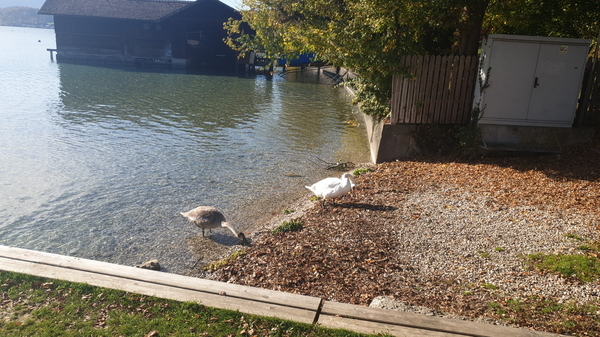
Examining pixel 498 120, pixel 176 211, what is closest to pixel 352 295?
pixel 176 211

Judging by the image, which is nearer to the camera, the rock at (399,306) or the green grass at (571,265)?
the rock at (399,306)

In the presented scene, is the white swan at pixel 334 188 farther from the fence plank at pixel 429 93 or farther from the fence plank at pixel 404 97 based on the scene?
the fence plank at pixel 429 93

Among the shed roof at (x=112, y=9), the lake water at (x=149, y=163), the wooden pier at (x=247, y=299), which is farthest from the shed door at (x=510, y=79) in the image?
the shed roof at (x=112, y=9)

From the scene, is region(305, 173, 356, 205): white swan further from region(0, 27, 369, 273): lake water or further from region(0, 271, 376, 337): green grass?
region(0, 271, 376, 337): green grass

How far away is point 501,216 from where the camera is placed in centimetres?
802

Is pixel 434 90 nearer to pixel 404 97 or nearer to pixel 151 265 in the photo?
pixel 404 97

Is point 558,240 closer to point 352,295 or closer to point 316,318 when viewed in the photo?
point 352,295

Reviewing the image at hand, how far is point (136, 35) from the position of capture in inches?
2104

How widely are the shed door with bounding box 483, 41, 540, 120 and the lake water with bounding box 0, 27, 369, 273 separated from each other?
471 centimetres

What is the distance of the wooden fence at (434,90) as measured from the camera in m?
12.3

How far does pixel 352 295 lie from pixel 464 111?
8701 millimetres

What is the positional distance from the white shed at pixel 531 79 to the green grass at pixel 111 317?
929cm

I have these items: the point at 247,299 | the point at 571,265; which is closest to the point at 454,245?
the point at 571,265

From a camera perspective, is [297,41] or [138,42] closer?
[297,41]
